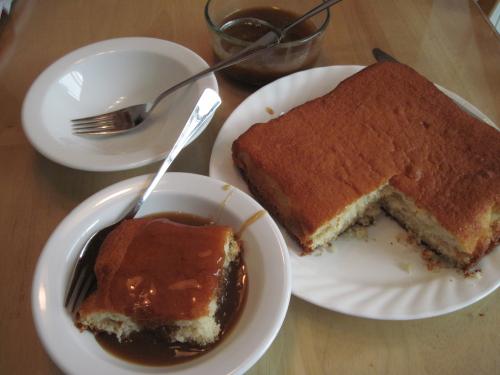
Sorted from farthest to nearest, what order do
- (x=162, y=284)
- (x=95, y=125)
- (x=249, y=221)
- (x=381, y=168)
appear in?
(x=95, y=125), (x=381, y=168), (x=249, y=221), (x=162, y=284)

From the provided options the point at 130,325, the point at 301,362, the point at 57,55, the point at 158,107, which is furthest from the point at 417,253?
the point at 57,55

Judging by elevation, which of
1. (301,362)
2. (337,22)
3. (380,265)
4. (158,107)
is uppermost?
(337,22)

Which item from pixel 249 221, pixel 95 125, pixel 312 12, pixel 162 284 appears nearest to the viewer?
pixel 162 284

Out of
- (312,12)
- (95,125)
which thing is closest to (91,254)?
(95,125)

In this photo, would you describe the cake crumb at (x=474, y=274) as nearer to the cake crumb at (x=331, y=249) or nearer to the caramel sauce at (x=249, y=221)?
the cake crumb at (x=331, y=249)

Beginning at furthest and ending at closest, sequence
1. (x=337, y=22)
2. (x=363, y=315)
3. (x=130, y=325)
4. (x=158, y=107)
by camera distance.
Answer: (x=337, y=22) → (x=158, y=107) → (x=363, y=315) → (x=130, y=325)

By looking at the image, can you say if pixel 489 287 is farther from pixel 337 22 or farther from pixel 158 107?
pixel 337 22

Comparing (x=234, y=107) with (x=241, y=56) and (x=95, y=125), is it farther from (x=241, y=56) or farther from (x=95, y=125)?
(x=95, y=125)
